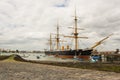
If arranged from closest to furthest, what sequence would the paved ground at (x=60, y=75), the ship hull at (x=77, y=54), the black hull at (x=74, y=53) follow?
1. the paved ground at (x=60, y=75)
2. the ship hull at (x=77, y=54)
3. the black hull at (x=74, y=53)

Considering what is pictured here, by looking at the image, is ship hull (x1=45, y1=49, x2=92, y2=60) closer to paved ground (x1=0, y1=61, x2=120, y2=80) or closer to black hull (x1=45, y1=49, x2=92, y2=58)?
black hull (x1=45, y1=49, x2=92, y2=58)

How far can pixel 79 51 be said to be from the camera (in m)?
100

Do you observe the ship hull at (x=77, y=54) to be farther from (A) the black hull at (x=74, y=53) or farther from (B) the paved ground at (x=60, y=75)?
(B) the paved ground at (x=60, y=75)

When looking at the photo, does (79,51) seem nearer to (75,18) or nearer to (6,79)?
(75,18)

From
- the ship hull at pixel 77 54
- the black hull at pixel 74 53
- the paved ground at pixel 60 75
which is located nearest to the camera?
the paved ground at pixel 60 75

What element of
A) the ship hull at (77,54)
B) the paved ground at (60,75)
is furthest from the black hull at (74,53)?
the paved ground at (60,75)

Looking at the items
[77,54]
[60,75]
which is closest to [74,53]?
[77,54]

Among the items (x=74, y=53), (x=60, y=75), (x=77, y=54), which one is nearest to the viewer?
(x=60, y=75)

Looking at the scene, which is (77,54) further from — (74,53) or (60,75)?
(60,75)

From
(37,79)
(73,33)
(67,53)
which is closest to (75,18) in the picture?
(73,33)

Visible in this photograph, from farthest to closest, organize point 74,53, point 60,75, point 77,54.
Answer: point 74,53, point 77,54, point 60,75

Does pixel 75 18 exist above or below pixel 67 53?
above

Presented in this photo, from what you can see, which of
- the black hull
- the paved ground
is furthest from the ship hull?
the paved ground

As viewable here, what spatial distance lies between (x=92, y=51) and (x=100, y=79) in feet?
251
